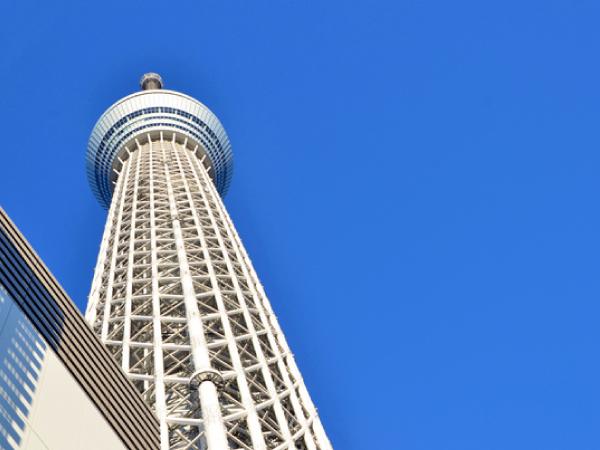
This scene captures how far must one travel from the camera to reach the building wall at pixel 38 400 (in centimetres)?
1650

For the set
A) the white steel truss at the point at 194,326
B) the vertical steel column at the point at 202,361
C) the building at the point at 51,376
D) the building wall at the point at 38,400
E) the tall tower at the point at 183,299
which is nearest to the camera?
the building wall at the point at 38,400

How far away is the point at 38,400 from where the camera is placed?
17750mm

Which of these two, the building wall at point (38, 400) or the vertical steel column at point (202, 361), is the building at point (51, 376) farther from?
the vertical steel column at point (202, 361)

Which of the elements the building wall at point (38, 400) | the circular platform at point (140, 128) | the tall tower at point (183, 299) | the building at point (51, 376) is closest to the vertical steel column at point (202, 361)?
the tall tower at point (183, 299)

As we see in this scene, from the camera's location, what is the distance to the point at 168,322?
42.1 metres

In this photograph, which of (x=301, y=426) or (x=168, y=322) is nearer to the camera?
(x=301, y=426)

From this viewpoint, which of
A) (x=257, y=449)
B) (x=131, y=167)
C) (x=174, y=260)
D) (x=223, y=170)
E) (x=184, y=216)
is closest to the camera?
(x=257, y=449)

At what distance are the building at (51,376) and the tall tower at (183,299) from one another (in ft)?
24.6

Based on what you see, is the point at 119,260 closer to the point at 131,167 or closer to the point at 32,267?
the point at 131,167

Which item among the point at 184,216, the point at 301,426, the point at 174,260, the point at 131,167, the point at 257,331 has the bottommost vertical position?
the point at 301,426

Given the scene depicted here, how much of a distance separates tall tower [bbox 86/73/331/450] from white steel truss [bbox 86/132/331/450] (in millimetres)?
74

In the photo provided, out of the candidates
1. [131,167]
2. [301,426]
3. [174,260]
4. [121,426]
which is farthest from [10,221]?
[131,167]

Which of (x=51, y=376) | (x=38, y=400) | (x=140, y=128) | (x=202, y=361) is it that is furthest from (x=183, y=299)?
(x=140, y=128)

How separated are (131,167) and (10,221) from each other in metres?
50.7
